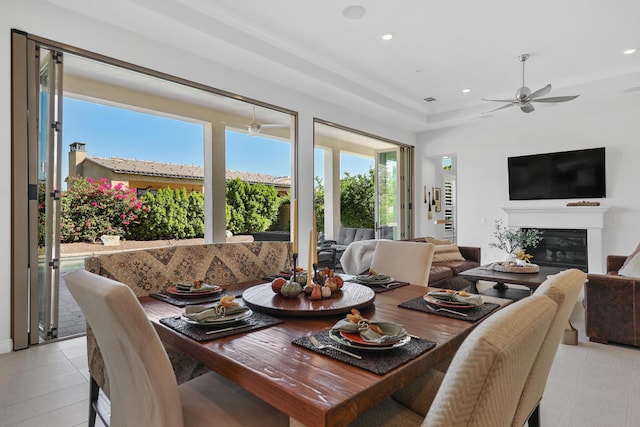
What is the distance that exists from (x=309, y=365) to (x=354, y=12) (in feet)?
10.9

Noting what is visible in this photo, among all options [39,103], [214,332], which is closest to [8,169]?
[39,103]

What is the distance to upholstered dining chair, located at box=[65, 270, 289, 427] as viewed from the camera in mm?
952

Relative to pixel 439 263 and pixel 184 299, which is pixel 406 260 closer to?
pixel 184 299

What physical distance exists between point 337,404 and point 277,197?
21.2 feet

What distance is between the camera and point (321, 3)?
3.29 meters

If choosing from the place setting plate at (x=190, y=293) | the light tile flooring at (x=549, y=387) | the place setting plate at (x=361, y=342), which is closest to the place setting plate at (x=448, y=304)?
the place setting plate at (x=361, y=342)

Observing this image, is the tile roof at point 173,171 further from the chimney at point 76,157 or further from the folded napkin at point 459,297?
the folded napkin at point 459,297

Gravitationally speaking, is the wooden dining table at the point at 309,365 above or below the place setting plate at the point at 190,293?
below

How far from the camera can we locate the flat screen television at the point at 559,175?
5.64m

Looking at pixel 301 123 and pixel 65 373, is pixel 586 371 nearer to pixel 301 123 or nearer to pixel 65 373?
pixel 65 373

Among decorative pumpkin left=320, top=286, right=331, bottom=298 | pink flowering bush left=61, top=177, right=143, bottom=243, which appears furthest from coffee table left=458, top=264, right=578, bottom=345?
pink flowering bush left=61, top=177, right=143, bottom=243

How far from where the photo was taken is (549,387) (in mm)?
2281

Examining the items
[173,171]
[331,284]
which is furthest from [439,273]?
[173,171]

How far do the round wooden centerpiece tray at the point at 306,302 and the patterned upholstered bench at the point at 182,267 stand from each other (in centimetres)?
53
